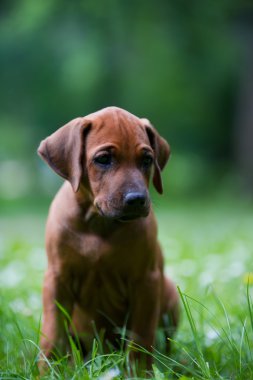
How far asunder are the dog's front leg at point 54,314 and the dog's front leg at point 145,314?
1.28ft

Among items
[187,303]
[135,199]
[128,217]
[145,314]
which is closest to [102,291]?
[145,314]

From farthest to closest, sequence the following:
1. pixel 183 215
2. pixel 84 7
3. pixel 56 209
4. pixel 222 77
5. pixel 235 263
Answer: pixel 222 77 → pixel 84 7 → pixel 183 215 → pixel 235 263 → pixel 56 209

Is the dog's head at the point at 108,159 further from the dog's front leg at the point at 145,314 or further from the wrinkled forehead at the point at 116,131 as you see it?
the dog's front leg at the point at 145,314

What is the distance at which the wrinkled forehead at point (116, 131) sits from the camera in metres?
3.56

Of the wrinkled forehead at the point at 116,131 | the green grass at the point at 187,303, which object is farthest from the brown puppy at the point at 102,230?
the green grass at the point at 187,303

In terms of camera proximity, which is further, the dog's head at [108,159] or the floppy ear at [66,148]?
the floppy ear at [66,148]

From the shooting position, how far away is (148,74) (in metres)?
20.0

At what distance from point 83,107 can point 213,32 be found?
425cm

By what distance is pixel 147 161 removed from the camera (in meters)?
3.68

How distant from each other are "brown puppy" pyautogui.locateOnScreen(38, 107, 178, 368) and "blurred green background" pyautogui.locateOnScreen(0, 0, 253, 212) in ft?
37.3


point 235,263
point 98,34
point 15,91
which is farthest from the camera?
point 15,91

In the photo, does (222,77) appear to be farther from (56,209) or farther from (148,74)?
(56,209)

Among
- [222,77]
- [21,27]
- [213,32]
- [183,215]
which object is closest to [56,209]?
[183,215]

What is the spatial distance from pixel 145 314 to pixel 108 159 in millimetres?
898
